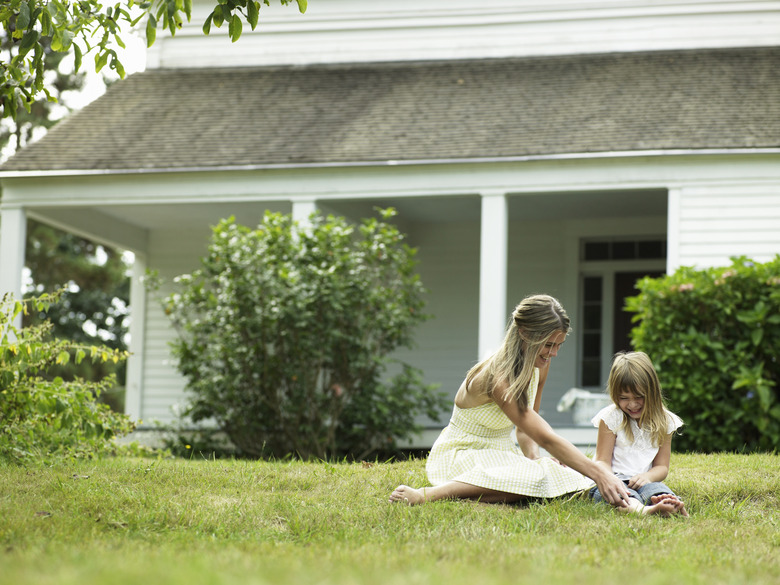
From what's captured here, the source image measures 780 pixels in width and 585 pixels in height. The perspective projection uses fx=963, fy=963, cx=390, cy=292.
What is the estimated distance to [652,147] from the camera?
9859 mm

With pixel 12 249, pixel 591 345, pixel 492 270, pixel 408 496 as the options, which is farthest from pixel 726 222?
pixel 12 249

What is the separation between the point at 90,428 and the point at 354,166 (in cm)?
472

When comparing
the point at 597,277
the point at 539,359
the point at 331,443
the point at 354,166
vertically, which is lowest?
the point at 331,443

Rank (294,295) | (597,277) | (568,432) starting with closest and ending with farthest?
(294,295), (568,432), (597,277)

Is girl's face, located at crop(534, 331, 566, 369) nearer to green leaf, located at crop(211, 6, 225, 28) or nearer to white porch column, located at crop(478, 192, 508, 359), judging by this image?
green leaf, located at crop(211, 6, 225, 28)

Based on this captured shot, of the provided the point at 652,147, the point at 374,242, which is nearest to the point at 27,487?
the point at 374,242

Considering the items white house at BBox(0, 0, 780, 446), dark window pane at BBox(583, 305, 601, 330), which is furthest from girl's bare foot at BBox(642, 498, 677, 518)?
dark window pane at BBox(583, 305, 601, 330)

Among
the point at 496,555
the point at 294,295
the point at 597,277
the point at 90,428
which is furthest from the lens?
the point at 597,277

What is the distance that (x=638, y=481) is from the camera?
A: 497 centimetres

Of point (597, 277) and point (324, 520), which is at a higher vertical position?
point (597, 277)

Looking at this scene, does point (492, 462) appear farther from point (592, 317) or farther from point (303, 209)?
point (592, 317)

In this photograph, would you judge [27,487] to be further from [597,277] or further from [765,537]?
[597,277]

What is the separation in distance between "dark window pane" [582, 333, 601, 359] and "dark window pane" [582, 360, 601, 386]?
0.09 metres

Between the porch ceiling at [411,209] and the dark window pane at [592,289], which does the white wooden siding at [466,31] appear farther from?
the dark window pane at [592,289]
